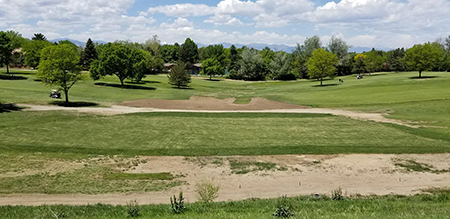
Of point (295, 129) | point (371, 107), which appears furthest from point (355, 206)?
point (371, 107)

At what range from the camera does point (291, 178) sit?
68.9 feet

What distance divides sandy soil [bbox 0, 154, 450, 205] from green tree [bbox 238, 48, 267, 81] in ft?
317

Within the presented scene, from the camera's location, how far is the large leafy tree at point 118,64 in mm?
75625

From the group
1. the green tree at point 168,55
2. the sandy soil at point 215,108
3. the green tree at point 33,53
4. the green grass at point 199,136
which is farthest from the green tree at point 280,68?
the green grass at point 199,136

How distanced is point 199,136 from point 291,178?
41.4 feet

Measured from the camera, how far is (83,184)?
19.4 meters

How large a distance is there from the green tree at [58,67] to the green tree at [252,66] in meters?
76.7

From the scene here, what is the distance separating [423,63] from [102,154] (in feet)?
249

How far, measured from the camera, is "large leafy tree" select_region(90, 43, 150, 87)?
75.6 m

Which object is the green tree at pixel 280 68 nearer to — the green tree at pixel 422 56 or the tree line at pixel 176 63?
the tree line at pixel 176 63

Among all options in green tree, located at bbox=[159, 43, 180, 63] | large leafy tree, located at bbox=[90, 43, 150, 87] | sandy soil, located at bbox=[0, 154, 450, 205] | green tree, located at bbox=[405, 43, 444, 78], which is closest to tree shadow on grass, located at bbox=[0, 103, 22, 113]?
sandy soil, located at bbox=[0, 154, 450, 205]

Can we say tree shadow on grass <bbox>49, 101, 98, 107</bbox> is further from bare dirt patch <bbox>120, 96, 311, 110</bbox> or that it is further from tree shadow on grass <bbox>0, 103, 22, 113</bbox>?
tree shadow on grass <bbox>0, 103, 22, 113</bbox>

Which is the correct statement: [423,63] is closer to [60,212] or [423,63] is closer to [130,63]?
[130,63]

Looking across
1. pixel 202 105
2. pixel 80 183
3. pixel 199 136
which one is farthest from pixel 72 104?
pixel 80 183
